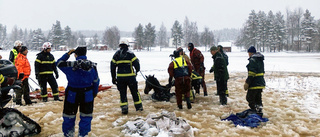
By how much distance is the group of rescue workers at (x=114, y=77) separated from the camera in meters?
4.17

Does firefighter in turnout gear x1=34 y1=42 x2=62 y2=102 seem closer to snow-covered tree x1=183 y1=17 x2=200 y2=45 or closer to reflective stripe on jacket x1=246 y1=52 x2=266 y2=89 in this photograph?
reflective stripe on jacket x1=246 y1=52 x2=266 y2=89

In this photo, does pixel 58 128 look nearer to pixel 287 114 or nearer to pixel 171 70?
pixel 171 70

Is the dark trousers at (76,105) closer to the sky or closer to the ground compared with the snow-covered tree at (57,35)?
closer to the ground

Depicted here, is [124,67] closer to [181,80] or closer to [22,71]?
[181,80]

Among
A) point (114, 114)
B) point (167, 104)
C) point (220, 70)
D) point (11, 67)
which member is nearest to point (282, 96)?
point (220, 70)

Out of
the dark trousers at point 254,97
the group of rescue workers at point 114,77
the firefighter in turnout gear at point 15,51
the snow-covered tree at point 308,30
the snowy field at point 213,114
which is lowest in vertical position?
the snowy field at point 213,114

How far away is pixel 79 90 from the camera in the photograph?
4.17 m

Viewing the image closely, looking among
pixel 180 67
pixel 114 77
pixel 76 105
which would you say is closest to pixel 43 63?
pixel 114 77

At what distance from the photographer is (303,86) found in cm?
1080

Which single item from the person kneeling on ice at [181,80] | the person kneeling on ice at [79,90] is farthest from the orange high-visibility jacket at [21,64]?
the person kneeling on ice at [181,80]

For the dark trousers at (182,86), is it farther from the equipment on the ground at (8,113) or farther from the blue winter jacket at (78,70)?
the equipment on the ground at (8,113)

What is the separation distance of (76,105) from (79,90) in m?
0.32

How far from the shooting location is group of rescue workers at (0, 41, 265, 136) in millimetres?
4172

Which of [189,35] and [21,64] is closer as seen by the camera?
[21,64]
